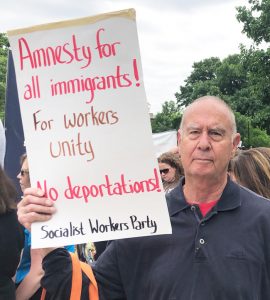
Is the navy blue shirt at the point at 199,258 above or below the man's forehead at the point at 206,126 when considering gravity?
below

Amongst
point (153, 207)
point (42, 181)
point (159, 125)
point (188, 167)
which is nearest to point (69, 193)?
point (42, 181)

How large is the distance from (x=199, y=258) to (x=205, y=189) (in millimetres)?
312

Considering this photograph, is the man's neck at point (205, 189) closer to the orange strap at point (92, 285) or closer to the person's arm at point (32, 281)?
the orange strap at point (92, 285)

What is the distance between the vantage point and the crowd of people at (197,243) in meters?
1.92

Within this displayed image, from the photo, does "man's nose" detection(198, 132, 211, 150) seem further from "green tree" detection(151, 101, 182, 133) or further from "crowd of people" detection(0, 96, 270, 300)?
"green tree" detection(151, 101, 182, 133)

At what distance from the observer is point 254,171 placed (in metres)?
3.43

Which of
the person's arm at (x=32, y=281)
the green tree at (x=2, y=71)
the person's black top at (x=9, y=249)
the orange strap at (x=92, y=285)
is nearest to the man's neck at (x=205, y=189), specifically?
the orange strap at (x=92, y=285)

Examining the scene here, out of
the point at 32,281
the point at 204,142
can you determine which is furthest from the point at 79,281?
the point at 32,281

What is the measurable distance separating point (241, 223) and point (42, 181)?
2.62 ft

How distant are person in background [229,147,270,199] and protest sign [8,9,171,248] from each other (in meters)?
1.58

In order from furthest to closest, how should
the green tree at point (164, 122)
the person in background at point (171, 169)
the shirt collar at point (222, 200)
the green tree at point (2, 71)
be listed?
1. the green tree at point (164, 122)
2. the green tree at point (2, 71)
3. the person in background at point (171, 169)
4. the shirt collar at point (222, 200)

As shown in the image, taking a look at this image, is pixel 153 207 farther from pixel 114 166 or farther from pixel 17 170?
pixel 17 170

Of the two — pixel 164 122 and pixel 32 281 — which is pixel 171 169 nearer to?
pixel 32 281

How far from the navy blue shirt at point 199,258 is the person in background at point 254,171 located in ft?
4.23
